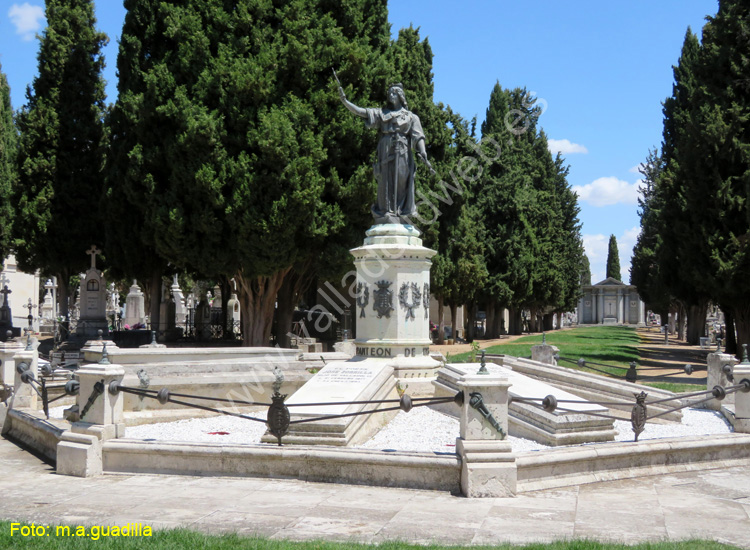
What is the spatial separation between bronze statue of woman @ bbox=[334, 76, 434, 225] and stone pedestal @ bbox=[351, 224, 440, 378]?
19.8 inches

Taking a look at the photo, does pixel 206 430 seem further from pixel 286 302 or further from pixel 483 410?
pixel 286 302

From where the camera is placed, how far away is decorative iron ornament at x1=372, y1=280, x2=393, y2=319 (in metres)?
13.9

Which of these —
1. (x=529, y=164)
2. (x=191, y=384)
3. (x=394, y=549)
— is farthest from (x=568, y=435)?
(x=529, y=164)

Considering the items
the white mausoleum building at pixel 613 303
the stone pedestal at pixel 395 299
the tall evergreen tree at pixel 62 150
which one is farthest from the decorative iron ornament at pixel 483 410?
the white mausoleum building at pixel 613 303

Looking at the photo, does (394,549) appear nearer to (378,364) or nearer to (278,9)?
(378,364)

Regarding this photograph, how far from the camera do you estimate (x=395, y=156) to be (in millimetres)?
14414

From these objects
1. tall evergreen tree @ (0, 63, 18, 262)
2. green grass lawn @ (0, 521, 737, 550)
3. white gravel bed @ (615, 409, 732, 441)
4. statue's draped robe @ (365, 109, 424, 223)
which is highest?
tall evergreen tree @ (0, 63, 18, 262)

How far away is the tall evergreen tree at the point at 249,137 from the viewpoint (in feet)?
77.8

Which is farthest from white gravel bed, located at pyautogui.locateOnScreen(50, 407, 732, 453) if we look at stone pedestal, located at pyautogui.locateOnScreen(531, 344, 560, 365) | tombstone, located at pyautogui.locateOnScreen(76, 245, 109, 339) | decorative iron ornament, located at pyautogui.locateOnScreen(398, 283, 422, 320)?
tombstone, located at pyautogui.locateOnScreen(76, 245, 109, 339)

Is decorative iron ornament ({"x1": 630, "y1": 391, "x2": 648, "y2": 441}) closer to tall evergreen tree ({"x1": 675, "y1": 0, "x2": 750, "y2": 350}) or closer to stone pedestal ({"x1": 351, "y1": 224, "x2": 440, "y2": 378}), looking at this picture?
stone pedestal ({"x1": 351, "y1": 224, "x2": 440, "y2": 378})

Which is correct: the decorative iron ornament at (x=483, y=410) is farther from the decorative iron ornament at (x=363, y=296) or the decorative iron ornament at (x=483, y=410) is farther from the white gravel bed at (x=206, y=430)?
the decorative iron ornament at (x=363, y=296)

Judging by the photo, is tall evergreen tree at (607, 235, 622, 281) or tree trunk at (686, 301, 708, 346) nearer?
tree trunk at (686, 301, 708, 346)

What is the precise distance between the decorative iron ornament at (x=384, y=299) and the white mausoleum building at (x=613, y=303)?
106820 mm

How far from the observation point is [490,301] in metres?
48.4
